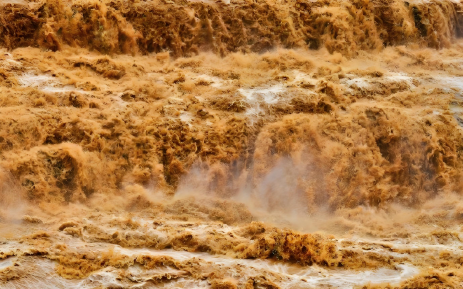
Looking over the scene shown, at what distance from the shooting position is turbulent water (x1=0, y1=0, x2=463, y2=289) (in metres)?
5.96

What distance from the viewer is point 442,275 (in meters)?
5.60

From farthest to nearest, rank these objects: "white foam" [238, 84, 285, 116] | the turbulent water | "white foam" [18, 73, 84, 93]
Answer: "white foam" [238, 84, 285, 116]
"white foam" [18, 73, 84, 93]
the turbulent water

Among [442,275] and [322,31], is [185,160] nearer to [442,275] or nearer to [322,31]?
[442,275]

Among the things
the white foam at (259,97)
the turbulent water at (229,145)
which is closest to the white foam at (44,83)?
the turbulent water at (229,145)

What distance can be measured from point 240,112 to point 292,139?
1.04 meters

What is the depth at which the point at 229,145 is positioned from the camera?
829cm

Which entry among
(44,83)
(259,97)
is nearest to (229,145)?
(259,97)

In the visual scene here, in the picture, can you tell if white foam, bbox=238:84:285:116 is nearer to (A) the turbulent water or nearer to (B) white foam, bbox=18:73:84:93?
(A) the turbulent water

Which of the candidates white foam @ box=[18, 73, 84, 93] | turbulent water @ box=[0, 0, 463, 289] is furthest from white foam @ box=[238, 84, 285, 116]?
white foam @ box=[18, 73, 84, 93]

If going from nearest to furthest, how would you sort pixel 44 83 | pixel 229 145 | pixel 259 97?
1. pixel 229 145
2. pixel 44 83
3. pixel 259 97

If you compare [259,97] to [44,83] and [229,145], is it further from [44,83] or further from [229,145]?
[44,83]

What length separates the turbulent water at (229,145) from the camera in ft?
19.5

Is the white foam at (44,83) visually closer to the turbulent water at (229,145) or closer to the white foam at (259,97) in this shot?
the turbulent water at (229,145)

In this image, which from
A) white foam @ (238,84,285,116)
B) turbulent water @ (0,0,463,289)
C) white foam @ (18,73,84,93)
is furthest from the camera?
white foam @ (238,84,285,116)
